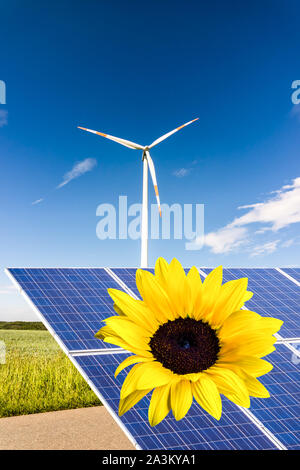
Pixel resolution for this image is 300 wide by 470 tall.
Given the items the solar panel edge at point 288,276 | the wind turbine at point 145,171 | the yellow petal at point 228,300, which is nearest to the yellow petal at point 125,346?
the yellow petal at point 228,300

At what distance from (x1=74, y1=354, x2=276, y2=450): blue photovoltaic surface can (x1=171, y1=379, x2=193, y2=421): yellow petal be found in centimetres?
401

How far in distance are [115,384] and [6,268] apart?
3.96 m

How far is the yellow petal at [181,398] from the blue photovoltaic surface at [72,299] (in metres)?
5.58

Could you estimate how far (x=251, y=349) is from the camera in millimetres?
1860

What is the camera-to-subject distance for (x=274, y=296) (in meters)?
10.8

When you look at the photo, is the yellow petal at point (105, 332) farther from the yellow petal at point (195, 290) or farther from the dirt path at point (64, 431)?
the dirt path at point (64, 431)

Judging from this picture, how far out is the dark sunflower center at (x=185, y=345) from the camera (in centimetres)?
186

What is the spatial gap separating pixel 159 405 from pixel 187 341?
31 cm

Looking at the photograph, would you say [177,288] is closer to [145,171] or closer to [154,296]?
[154,296]

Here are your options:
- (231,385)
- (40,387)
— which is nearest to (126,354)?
(231,385)

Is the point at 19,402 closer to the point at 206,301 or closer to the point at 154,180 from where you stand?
the point at 154,180

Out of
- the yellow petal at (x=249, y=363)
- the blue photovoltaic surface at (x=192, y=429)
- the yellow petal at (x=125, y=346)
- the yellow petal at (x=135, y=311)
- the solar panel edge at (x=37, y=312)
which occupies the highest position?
the yellow petal at (x=135, y=311)

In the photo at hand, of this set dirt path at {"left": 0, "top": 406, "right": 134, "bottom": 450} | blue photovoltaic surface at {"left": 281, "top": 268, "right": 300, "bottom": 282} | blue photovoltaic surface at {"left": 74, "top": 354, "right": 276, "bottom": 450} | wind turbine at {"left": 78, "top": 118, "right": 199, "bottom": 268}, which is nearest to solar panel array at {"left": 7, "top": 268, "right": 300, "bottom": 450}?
blue photovoltaic surface at {"left": 74, "top": 354, "right": 276, "bottom": 450}
